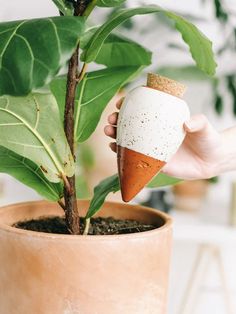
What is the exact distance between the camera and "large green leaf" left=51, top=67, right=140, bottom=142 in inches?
28.6

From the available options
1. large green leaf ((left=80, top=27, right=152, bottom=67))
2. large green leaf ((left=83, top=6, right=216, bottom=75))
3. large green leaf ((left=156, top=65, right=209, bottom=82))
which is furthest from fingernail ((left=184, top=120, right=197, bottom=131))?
large green leaf ((left=156, top=65, right=209, bottom=82))

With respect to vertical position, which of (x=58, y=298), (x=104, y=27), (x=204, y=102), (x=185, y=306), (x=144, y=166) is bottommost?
(x=185, y=306)

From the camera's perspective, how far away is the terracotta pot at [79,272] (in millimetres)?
578

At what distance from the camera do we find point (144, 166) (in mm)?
617

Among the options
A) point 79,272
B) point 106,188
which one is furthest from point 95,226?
point 79,272

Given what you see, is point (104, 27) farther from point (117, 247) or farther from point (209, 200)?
point (209, 200)

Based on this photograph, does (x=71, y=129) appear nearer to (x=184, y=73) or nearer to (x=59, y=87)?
(x=59, y=87)

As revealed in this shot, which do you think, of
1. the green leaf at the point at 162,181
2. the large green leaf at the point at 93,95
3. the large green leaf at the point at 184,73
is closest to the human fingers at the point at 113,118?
the large green leaf at the point at 93,95

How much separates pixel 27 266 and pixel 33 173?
16 centimetres

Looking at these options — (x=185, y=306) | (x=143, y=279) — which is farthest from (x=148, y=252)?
(x=185, y=306)

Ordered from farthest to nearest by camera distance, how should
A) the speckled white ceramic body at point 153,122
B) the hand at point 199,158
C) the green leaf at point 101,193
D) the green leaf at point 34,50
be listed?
the hand at point 199,158, the green leaf at point 101,193, the speckled white ceramic body at point 153,122, the green leaf at point 34,50

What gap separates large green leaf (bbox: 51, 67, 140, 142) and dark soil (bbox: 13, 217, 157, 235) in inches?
5.2

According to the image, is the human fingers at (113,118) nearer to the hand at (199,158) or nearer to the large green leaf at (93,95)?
the large green leaf at (93,95)

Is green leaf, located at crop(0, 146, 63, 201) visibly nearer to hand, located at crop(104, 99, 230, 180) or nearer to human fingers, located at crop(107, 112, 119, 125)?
human fingers, located at crop(107, 112, 119, 125)
